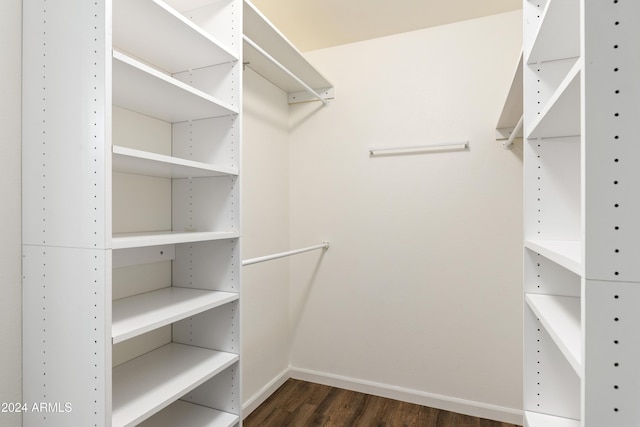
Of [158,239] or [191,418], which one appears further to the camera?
[191,418]

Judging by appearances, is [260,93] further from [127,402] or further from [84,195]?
[127,402]

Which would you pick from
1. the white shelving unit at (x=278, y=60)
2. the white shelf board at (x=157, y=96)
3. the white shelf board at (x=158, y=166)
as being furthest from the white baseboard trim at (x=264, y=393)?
the white shelving unit at (x=278, y=60)

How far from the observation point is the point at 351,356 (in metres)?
2.41

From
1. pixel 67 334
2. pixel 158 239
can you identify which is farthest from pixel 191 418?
pixel 158 239

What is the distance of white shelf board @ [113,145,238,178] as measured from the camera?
978 mm

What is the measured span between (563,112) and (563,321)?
55 centimetres

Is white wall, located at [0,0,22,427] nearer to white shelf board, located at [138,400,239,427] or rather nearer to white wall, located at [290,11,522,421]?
white shelf board, located at [138,400,239,427]

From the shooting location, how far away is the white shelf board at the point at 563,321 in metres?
0.69

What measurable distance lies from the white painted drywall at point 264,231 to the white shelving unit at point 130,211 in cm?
57

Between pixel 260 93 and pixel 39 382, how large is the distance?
1.87 m

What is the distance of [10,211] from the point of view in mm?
996
